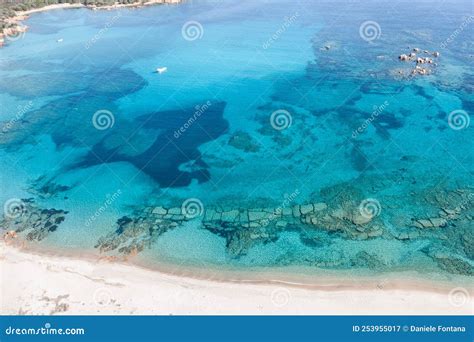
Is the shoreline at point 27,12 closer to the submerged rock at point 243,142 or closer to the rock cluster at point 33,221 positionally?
the rock cluster at point 33,221

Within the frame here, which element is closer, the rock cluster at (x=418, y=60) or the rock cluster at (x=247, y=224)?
the rock cluster at (x=247, y=224)

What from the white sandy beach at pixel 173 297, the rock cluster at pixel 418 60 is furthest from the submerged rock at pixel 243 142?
the rock cluster at pixel 418 60

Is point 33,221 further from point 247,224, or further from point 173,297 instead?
point 247,224

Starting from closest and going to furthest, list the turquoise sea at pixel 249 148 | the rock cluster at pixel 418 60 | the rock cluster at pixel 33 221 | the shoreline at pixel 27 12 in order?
1. the turquoise sea at pixel 249 148
2. the rock cluster at pixel 33 221
3. the rock cluster at pixel 418 60
4. the shoreline at pixel 27 12

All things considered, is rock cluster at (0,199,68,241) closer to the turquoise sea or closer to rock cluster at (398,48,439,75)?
the turquoise sea

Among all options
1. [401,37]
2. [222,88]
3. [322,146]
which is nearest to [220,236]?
[322,146]

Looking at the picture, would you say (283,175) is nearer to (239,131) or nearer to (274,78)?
(239,131)

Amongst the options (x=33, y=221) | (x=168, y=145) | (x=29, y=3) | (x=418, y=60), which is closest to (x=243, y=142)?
(x=168, y=145)
